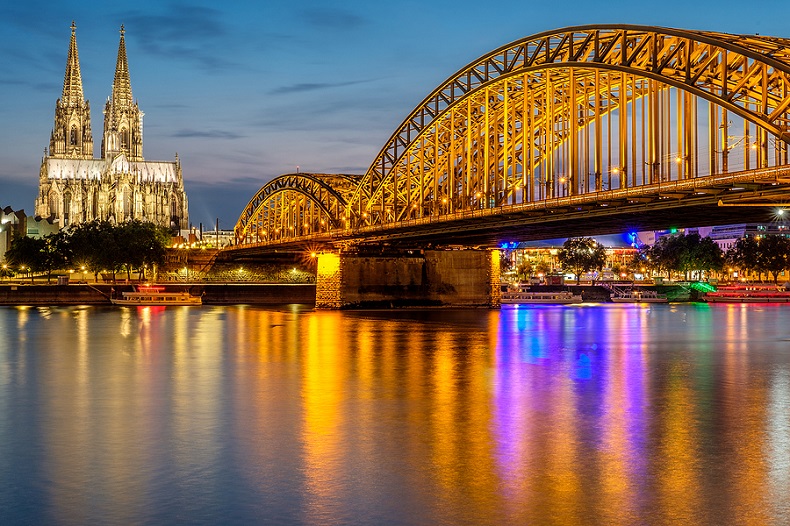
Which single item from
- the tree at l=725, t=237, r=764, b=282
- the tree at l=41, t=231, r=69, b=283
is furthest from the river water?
the tree at l=725, t=237, r=764, b=282

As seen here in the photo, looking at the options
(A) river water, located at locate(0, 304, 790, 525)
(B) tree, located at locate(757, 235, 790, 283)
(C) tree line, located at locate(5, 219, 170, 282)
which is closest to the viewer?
(A) river water, located at locate(0, 304, 790, 525)

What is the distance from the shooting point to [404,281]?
88.4 meters

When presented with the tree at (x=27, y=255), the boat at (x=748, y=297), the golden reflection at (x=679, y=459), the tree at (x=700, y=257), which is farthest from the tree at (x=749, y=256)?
the golden reflection at (x=679, y=459)

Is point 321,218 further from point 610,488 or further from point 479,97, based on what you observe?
point 610,488

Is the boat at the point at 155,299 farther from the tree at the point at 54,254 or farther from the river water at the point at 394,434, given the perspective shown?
the river water at the point at 394,434

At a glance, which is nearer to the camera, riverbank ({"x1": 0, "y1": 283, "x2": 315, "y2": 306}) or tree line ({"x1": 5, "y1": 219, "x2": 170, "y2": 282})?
riverbank ({"x1": 0, "y1": 283, "x2": 315, "y2": 306})

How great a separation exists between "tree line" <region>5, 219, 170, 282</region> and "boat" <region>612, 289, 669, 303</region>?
2309 inches

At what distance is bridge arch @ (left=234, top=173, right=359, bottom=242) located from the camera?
106000mm

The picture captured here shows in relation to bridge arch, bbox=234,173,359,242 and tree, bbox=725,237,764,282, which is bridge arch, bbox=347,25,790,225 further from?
tree, bbox=725,237,764,282

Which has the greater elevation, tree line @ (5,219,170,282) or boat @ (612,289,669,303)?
tree line @ (5,219,170,282)

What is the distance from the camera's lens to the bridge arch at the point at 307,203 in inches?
4173

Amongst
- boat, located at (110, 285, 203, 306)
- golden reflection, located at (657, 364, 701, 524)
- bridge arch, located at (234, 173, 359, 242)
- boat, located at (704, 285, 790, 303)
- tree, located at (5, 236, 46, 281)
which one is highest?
bridge arch, located at (234, 173, 359, 242)

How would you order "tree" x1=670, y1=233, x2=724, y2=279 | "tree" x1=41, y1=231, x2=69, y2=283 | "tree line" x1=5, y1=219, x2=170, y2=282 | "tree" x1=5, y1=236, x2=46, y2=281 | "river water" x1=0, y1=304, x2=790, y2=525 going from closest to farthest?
"river water" x1=0, y1=304, x2=790, y2=525 < "tree line" x1=5, y1=219, x2=170, y2=282 < "tree" x1=5, y1=236, x2=46, y2=281 < "tree" x1=41, y1=231, x2=69, y2=283 < "tree" x1=670, y1=233, x2=724, y2=279

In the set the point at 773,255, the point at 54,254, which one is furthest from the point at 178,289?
the point at 773,255
